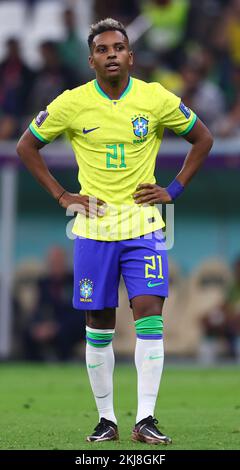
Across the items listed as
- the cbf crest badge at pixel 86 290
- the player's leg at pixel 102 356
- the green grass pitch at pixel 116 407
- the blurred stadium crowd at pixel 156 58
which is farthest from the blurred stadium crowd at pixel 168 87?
the cbf crest badge at pixel 86 290

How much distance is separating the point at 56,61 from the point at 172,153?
97.4 inches

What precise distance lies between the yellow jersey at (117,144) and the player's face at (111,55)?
145mm

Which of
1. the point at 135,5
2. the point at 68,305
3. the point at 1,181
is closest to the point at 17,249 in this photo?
the point at 1,181

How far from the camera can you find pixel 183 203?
19.5m

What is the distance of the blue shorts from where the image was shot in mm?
8086

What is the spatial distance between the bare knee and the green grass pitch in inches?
28.9

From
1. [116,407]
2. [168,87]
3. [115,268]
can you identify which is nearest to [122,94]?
[115,268]

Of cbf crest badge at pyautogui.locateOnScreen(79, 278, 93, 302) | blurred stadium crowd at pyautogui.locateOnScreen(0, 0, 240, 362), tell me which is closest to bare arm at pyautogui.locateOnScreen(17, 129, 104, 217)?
cbf crest badge at pyautogui.locateOnScreen(79, 278, 93, 302)

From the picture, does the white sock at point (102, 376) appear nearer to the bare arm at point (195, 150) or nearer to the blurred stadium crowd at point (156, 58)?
the bare arm at point (195, 150)

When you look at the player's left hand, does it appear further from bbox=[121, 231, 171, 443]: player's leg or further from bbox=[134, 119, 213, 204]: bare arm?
bbox=[121, 231, 171, 443]: player's leg

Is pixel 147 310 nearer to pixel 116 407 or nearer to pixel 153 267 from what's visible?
pixel 153 267

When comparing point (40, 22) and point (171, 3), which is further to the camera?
point (40, 22)

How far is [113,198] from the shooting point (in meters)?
8.18

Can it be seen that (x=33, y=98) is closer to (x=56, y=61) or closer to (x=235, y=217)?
(x=56, y=61)
